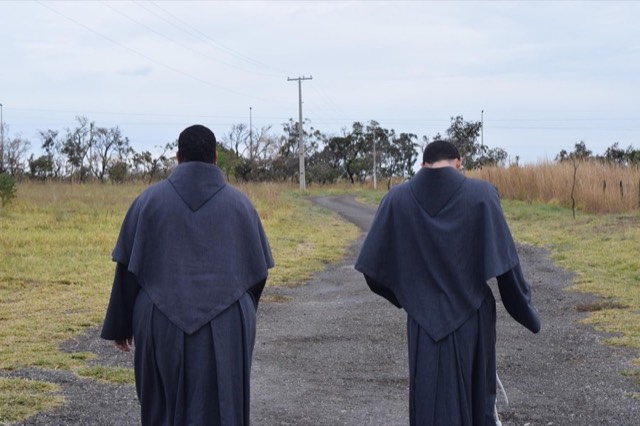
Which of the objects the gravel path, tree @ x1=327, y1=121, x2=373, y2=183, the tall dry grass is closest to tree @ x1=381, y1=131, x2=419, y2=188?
tree @ x1=327, y1=121, x2=373, y2=183

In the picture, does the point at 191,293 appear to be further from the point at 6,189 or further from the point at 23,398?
the point at 6,189

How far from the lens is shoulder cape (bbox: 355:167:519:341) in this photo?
467 centimetres

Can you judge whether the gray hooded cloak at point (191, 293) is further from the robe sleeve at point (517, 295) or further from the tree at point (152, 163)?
the tree at point (152, 163)

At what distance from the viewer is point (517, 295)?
486cm

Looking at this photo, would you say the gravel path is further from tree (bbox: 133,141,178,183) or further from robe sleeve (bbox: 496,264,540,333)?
tree (bbox: 133,141,178,183)

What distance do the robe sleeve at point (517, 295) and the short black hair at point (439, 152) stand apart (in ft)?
1.96

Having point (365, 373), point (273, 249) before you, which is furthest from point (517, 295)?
point (273, 249)

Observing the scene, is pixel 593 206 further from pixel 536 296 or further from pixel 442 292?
pixel 442 292

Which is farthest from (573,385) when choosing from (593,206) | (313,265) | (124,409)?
(593,206)

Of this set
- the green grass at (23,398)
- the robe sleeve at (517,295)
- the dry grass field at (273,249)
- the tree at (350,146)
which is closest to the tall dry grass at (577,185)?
the dry grass field at (273,249)

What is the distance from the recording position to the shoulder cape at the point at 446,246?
4.67 metres

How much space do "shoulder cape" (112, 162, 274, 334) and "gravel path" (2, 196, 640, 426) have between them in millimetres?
2165

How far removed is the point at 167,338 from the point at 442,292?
1.25m

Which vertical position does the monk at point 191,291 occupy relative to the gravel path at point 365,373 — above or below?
above
